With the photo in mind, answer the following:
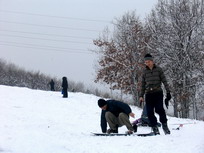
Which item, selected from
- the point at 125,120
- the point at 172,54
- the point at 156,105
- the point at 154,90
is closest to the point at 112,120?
the point at 125,120

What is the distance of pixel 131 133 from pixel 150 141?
4.65ft

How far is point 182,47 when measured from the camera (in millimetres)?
29875

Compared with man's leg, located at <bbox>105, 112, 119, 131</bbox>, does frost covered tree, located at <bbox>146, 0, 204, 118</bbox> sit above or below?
above

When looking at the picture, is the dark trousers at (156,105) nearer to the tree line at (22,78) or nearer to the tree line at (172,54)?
the tree line at (172,54)

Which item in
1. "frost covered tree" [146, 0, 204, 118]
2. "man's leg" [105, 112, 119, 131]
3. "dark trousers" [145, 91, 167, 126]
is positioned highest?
"frost covered tree" [146, 0, 204, 118]

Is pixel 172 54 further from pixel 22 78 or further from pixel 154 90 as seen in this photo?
pixel 22 78

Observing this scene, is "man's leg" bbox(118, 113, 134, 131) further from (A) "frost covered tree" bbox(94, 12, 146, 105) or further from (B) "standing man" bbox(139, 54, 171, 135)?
(A) "frost covered tree" bbox(94, 12, 146, 105)

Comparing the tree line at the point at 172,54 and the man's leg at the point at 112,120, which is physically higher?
the tree line at the point at 172,54

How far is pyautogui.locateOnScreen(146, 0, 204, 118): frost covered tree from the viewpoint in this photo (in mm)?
28609

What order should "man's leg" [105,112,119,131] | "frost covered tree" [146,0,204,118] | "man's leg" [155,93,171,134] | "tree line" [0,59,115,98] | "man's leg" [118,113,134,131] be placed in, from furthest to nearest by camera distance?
"tree line" [0,59,115,98] → "frost covered tree" [146,0,204,118] → "man's leg" [105,112,119,131] → "man's leg" [118,113,134,131] → "man's leg" [155,93,171,134]

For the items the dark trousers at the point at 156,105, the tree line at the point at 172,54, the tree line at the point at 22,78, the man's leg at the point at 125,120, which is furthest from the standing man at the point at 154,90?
the tree line at the point at 22,78

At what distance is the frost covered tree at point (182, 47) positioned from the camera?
28.6 metres

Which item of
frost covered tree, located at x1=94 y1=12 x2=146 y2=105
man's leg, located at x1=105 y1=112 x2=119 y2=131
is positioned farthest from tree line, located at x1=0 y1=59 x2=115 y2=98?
man's leg, located at x1=105 y1=112 x2=119 y2=131

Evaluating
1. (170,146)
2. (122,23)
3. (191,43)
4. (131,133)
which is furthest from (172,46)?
(170,146)
